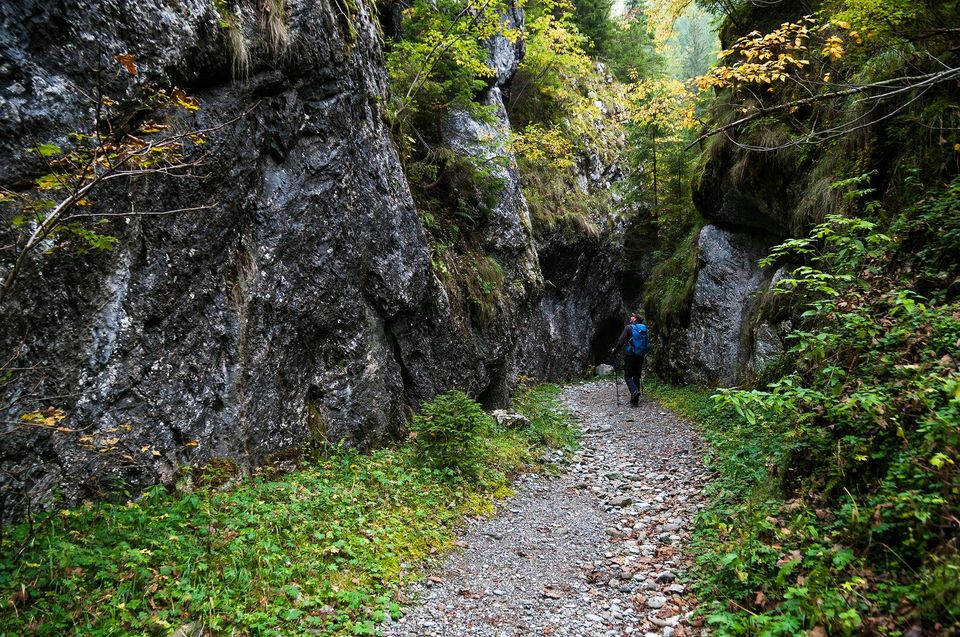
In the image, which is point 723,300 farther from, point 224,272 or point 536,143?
point 224,272

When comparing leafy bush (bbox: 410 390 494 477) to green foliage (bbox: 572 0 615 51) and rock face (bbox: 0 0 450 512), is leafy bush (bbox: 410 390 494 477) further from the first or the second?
green foliage (bbox: 572 0 615 51)

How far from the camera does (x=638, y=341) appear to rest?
1317 cm

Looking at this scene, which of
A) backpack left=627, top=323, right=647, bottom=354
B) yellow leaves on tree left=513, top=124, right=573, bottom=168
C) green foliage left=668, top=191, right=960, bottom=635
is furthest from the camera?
yellow leaves on tree left=513, top=124, right=573, bottom=168

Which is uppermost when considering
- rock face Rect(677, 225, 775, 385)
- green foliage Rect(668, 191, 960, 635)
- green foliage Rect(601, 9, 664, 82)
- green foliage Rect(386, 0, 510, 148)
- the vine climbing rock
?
green foliage Rect(601, 9, 664, 82)

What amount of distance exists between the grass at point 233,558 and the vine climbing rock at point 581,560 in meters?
0.46

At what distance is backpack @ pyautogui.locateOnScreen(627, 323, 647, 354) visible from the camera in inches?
517

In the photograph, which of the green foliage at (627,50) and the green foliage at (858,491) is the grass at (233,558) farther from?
the green foliage at (627,50)

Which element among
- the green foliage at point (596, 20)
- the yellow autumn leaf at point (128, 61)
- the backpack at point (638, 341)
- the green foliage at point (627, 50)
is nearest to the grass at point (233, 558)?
the yellow autumn leaf at point (128, 61)

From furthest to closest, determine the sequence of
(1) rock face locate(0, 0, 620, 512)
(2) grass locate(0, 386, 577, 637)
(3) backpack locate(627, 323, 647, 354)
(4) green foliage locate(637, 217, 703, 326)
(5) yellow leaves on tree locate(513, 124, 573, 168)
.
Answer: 1. (4) green foliage locate(637, 217, 703, 326)
2. (5) yellow leaves on tree locate(513, 124, 573, 168)
3. (3) backpack locate(627, 323, 647, 354)
4. (1) rock face locate(0, 0, 620, 512)
5. (2) grass locate(0, 386, 577, 637)

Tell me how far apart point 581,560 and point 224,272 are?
5.77 m

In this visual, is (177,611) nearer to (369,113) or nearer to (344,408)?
(344,408)

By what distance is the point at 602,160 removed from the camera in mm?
24500

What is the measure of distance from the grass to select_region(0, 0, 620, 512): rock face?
620 millimetres

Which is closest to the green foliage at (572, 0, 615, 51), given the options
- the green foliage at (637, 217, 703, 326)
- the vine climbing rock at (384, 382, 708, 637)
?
the green foliage at (637, 217, 703, 326)
